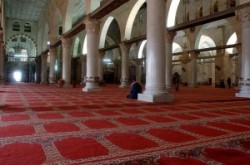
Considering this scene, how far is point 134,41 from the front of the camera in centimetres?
1580

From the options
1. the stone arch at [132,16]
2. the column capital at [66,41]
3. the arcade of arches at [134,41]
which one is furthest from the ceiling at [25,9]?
the stone arch at [132,16]

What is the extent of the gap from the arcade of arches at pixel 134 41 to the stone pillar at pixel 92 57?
43 millimetres

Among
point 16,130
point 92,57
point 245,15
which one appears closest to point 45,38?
point 92,57

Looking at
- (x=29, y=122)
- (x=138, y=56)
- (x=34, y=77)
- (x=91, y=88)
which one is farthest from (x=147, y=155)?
(x=34, y=77)

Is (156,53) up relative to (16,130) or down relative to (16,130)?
up

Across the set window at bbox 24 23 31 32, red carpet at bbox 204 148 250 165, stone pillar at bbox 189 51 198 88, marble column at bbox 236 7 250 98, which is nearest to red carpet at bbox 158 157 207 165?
red carpet at bbox 204 148 250 165

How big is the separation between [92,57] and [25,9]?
54.9 feet

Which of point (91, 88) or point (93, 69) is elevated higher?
point (93, 69)

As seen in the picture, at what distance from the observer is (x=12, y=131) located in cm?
282

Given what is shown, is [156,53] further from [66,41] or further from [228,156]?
[66,41]

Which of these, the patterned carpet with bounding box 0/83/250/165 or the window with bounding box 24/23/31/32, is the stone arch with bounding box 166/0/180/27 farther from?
the window with bounding box 24/23/31/32

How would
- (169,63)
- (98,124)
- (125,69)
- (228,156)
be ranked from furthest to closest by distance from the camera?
1. (125,69)
2. (169,63)
3. (98,124)
4. (228,156)

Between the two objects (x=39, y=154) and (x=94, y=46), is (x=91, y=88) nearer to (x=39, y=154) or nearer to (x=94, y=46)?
(x=94, y=46)

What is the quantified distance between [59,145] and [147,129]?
1180mm
